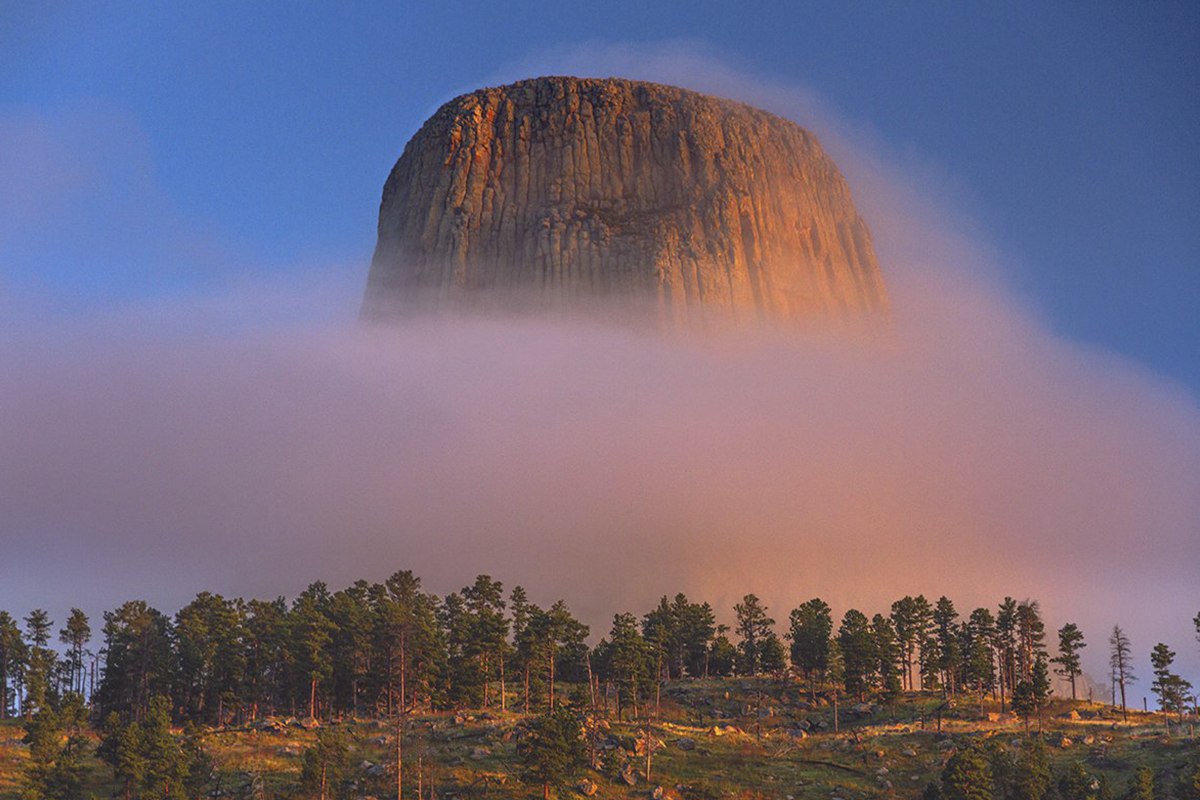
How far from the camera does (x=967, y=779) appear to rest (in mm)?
122438

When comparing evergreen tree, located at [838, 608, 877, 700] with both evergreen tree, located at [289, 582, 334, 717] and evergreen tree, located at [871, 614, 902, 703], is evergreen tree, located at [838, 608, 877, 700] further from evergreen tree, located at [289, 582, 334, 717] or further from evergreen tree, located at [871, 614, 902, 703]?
evergreen tree, located at [289, 582, 334, 717]

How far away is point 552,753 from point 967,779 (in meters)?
44.0

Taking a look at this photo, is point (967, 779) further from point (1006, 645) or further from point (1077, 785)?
point (1006, 645)

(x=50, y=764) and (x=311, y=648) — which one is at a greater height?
(x=311, y=648)

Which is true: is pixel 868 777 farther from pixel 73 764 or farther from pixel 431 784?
pixel 73 764

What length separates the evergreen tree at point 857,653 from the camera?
561 ft

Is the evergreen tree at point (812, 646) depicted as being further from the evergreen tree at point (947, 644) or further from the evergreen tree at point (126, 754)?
the evergreen tree at point (126, 754)

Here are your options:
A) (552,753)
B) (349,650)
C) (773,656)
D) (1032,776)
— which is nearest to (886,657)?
(773,656)

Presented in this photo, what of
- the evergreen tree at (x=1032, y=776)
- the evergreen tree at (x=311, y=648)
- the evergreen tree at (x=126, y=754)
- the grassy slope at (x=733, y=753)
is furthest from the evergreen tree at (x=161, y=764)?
the evergreen tree at (x=1032, y=776)

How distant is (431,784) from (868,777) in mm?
51569

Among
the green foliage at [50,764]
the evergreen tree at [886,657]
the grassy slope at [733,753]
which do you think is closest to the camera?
the green foliage at [50,764]

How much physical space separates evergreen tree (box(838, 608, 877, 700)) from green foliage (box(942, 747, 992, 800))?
1773 inches

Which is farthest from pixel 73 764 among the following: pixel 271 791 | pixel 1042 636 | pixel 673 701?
pixel 1042 636

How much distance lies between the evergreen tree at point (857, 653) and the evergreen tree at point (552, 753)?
55.1 metres
